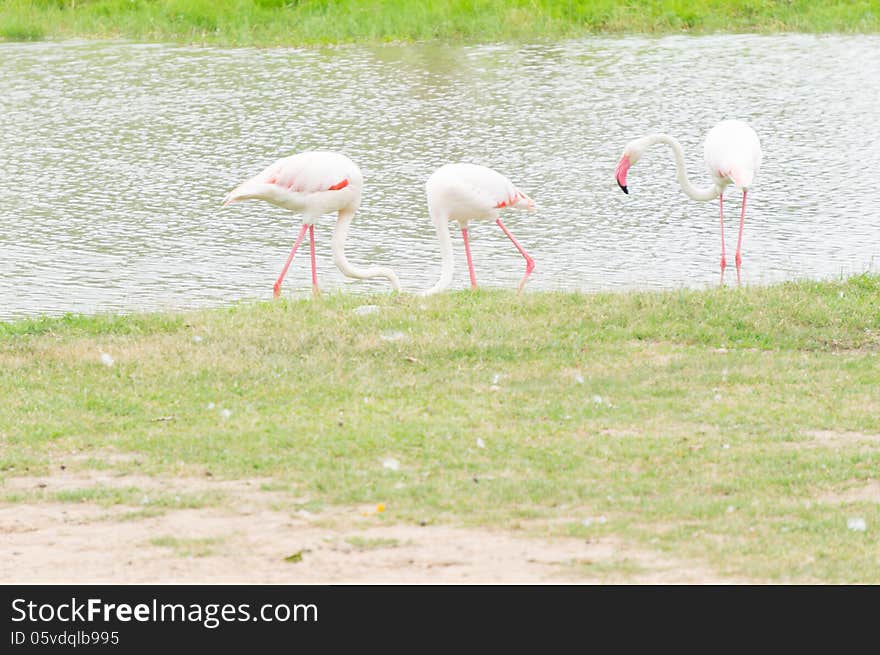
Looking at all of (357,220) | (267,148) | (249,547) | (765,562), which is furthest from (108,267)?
(765,562)

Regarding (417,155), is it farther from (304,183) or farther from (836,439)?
(836,439)

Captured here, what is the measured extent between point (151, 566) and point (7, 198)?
34.9ft

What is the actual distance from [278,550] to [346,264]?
555 centimetres

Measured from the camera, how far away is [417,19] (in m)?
26.7

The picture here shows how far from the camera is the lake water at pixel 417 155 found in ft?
39.1

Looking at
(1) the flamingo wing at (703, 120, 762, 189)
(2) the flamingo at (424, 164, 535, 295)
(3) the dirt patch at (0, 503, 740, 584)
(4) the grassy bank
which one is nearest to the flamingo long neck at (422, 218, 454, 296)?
(2) the flamingo at (424, 164, 535, 295)

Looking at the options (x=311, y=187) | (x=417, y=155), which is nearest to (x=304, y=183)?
(x=311, y=187)

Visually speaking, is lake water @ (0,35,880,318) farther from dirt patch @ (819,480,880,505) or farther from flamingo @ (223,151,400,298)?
dirt patch @ (819,480,880,505)

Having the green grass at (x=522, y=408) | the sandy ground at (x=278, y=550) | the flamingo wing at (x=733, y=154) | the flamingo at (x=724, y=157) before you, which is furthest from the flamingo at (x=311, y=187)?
the sandy ground at (x=278, y=550)

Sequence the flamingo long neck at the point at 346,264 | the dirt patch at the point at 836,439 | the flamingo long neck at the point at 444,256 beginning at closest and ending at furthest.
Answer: the dirt patch at the point at 836,439
the flamingo long neck at the point at 444,256
the flamingo long neck at the point at 346,264

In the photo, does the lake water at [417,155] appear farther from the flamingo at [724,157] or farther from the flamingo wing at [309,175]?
the flamingo wing at [309,175]

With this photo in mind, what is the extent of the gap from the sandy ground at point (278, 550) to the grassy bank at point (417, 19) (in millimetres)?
20724

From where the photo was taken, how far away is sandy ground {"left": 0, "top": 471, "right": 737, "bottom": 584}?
5023 mm

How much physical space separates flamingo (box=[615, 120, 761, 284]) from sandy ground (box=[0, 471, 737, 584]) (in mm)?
6569
